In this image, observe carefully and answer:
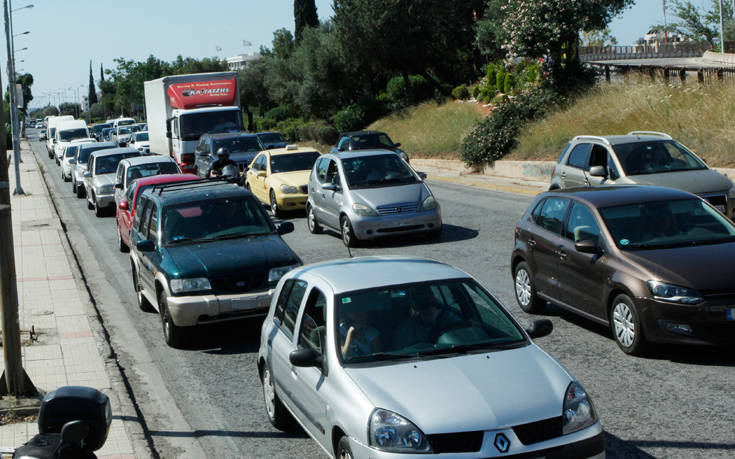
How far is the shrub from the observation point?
30.2 m

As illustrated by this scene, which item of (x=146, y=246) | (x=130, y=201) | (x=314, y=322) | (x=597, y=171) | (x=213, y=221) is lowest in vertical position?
(x=314, y=322)

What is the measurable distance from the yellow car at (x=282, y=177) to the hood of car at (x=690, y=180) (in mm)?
9138

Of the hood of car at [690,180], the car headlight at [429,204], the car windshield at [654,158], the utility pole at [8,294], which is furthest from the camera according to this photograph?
the car headlight at [429,204]

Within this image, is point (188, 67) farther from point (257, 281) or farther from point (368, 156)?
point (257, 281)

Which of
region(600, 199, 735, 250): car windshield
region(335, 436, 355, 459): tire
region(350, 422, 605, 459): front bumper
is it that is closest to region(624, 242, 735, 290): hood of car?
region(600, 199, 735, 250): car windshield

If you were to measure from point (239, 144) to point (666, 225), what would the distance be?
1985 cm

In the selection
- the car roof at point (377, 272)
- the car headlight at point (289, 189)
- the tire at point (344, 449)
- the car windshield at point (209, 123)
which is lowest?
the tire at point (344, 449)

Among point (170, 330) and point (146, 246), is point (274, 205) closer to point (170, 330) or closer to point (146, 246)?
point (146, 246)

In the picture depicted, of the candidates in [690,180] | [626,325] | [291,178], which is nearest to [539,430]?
[626,325]

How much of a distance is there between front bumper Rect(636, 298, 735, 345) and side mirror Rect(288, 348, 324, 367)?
374 cm

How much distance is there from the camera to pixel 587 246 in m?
9.37

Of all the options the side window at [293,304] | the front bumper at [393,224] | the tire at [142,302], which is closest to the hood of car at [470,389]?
the side window at [293,304]

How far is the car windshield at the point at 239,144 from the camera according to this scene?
90.4ft

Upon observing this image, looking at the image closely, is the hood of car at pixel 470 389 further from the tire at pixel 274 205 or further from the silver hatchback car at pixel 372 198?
the tire at pixel 274 205
